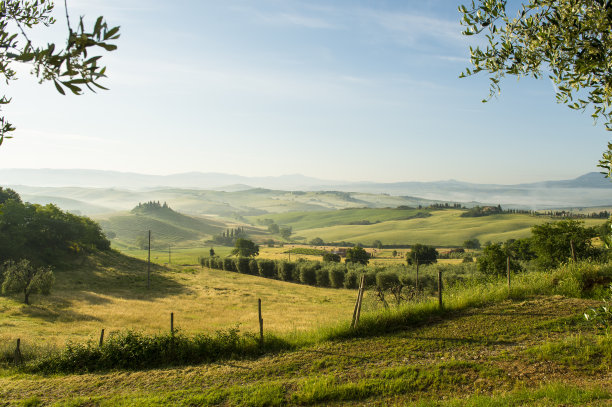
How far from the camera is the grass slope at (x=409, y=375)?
8031 millimetres

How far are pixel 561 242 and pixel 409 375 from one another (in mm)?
37803

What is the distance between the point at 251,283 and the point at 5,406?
217 ft

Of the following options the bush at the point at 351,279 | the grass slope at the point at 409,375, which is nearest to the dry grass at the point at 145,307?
the grass slope at the point at 409,375

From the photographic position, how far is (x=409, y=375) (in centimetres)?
919

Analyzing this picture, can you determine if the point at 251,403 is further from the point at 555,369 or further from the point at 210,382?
the point at 555,369

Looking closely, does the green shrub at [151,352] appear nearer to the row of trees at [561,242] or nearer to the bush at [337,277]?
the row of trees at [561,242]

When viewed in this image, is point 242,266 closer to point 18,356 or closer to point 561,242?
point 561,242

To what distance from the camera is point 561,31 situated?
6.27 m

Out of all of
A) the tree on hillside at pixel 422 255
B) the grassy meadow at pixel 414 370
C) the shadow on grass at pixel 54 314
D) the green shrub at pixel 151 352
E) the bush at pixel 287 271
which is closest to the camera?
the grassy meadow at pixel 414 370

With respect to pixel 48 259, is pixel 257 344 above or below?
above

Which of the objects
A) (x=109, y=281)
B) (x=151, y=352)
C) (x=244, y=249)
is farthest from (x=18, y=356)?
(x=244, y=249)

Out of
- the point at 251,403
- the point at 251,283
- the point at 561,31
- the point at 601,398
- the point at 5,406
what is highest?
the point at 561,31

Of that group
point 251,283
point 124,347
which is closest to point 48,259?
point 251,283

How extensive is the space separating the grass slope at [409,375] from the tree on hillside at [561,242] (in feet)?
94.2
